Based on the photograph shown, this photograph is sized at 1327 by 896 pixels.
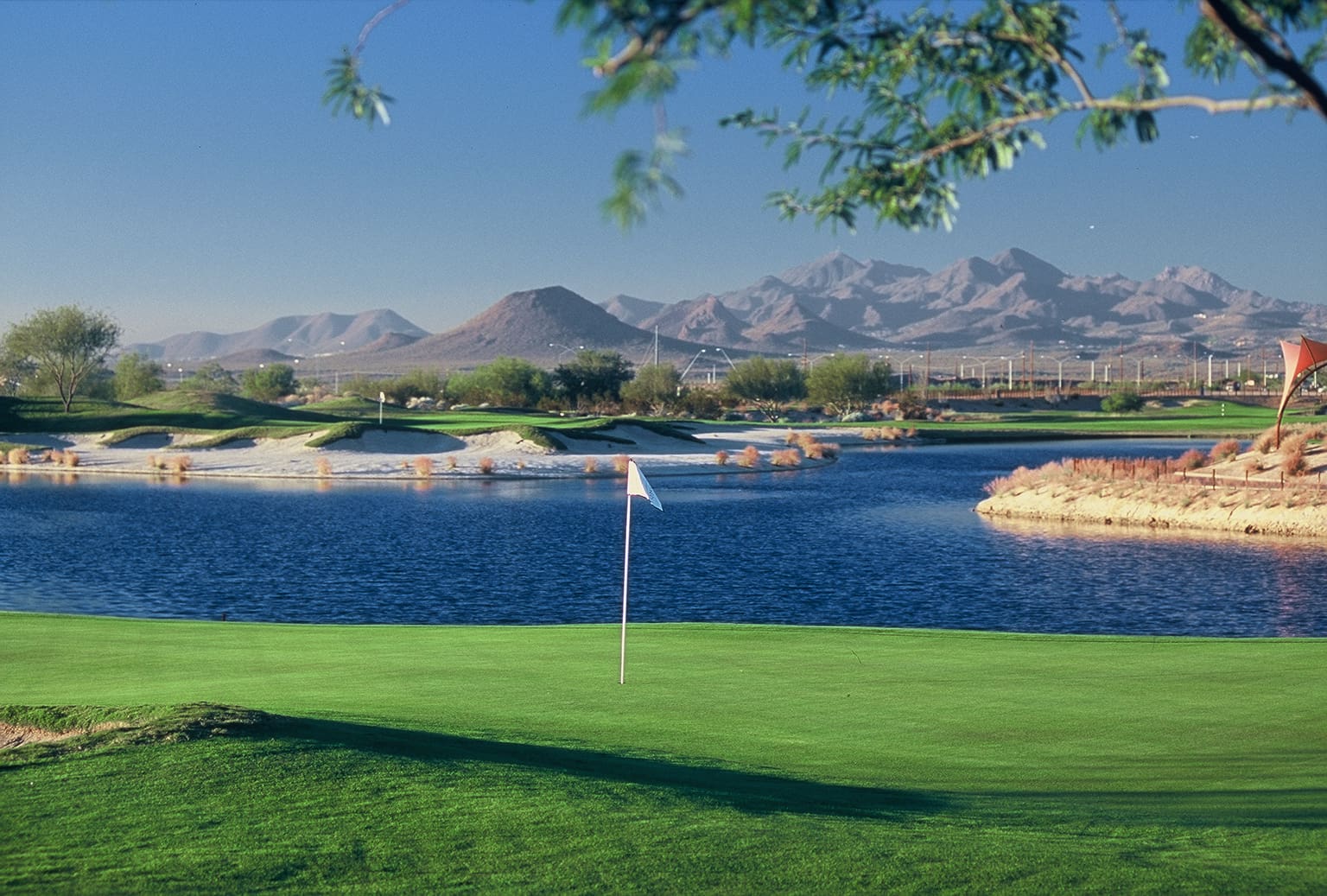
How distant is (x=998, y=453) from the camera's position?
85.1m

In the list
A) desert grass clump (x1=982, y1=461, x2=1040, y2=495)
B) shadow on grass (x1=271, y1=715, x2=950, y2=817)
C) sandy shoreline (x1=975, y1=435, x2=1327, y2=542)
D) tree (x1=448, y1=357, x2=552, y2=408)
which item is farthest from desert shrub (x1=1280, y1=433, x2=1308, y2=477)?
tree (x1=448, y1=357, x2=552, y2=408)

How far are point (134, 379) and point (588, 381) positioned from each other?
39.6 m

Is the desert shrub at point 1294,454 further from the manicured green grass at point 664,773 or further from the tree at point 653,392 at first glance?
the tree at point 653,392

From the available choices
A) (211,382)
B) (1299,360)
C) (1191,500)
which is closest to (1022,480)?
(1191,500)

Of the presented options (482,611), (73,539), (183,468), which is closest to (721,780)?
(482,611)

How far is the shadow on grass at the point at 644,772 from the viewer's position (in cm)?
829

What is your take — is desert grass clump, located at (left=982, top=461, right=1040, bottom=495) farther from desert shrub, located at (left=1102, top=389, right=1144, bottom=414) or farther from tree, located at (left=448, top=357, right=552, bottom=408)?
desert shrub, located at (left=1102, top=389, right=1144, bottom=414)

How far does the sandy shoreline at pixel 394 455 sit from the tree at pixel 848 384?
47606 millimetres

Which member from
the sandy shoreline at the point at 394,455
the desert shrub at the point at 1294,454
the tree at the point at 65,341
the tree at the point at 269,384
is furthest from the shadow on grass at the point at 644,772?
the tree at the point at 269,384

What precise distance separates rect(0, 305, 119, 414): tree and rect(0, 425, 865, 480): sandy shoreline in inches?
658

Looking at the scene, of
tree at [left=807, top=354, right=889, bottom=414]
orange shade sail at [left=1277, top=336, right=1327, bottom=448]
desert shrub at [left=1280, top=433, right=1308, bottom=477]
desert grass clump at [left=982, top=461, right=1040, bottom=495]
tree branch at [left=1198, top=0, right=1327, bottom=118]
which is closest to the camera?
tree branch at [left=1198, top=0, right=1327, bottom=118]

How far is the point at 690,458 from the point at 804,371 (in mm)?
69179

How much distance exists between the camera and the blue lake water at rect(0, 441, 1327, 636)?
25422mm

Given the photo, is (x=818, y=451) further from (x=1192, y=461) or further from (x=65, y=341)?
(x=65, y=341)
